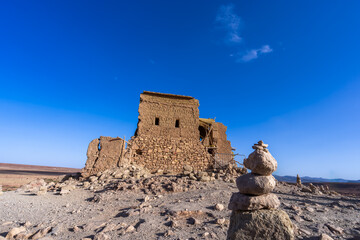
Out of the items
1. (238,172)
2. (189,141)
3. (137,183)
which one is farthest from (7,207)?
(238,172)

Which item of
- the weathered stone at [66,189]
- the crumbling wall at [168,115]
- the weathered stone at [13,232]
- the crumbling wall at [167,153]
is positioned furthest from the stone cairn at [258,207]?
the crumbling wall at [168,115]

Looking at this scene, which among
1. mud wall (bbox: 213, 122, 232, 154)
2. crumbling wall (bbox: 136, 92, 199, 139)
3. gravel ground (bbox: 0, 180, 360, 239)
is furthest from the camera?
mud wall (bbox: 213, 122, 232, 154)

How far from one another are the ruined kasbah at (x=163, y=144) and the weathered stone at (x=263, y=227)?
9.84m

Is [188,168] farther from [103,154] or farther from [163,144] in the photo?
[103,154]

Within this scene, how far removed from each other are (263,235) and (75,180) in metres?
11.5

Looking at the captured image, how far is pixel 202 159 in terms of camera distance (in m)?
14.1

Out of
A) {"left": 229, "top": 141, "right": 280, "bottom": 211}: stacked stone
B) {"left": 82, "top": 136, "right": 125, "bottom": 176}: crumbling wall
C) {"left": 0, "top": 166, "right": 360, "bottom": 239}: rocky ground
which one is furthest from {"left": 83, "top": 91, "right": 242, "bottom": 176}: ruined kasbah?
{"left": 229, "top": 141, "right": 280, "bottom": 211}: stacked stone

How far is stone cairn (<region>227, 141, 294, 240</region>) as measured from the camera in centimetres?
334

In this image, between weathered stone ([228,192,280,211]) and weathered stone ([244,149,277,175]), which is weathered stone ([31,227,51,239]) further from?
weathered stone ([244,149,277,175])

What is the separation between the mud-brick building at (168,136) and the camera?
13406 mm

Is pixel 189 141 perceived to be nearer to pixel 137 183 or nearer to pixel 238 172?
pixel 238 172

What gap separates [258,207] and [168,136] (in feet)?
35.1

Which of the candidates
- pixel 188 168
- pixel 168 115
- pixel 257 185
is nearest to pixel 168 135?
pixel 168 115

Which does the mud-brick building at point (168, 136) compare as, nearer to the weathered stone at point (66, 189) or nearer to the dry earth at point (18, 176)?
the weathered stone at point (66, 189)
